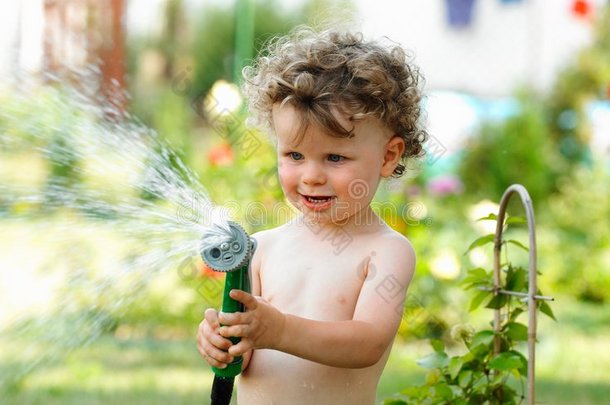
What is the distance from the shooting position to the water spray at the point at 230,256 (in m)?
1.71

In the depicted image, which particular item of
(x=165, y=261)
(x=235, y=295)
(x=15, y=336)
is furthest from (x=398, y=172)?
(x=15, y=336)

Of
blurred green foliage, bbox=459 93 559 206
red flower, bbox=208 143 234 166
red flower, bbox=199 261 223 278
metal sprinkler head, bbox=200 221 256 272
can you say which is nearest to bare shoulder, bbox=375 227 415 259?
metal sprinkler head, bbox=200 221 256 272

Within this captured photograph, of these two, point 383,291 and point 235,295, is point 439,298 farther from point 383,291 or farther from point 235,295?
point 235,295

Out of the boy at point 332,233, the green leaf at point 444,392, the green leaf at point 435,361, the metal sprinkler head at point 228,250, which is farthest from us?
the green leaf at point 435,361

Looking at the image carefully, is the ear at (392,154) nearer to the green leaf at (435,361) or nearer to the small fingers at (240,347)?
the green leaf at (435,361)

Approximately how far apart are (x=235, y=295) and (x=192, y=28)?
23.6ft

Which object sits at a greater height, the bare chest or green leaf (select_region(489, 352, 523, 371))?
the bare chest

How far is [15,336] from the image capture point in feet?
16.6

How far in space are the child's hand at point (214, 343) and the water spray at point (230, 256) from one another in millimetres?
→ 18

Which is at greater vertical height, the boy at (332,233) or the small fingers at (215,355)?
the boy at (332,233)

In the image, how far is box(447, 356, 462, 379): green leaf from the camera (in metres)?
2.36

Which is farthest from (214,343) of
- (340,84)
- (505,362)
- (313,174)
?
(505,362)

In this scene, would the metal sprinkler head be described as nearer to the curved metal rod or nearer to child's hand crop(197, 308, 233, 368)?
child's hand crop(197, 308, 233, 368)

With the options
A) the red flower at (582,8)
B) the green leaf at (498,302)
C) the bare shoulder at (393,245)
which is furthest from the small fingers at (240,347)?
the red flower at (582,8)
